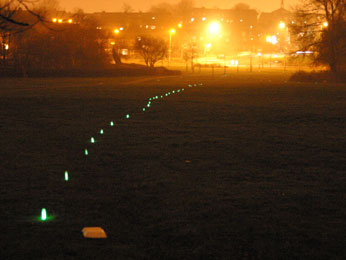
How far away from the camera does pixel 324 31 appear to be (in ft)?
147

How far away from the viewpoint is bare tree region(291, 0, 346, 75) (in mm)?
44312

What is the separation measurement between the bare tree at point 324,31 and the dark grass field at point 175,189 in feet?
99.4

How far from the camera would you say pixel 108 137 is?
13391 millimetres

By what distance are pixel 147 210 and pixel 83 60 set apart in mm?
54712

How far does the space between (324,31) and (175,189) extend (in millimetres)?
40476

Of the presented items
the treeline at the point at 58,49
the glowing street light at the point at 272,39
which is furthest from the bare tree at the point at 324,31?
the glowing street light at the point at 272,39

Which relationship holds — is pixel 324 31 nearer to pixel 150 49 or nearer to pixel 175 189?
pixel 150 49

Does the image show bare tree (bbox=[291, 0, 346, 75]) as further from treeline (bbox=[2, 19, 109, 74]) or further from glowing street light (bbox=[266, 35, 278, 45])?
glowing street light (bbox=[266, 35, 278, 45])

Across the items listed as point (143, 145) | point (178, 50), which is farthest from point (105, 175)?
point (178, 50)

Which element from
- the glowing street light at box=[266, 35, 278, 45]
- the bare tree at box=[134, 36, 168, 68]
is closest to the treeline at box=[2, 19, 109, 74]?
the bare tree at box=[134, 36, 168, 68]

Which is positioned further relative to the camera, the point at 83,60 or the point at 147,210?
the point at 83,60

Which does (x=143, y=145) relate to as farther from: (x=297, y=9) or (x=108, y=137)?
(x=297, y=9)

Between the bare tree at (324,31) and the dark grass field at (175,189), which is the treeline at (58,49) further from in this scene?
the dark grass field at (175,189)

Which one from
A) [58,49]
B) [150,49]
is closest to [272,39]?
[150,49]
